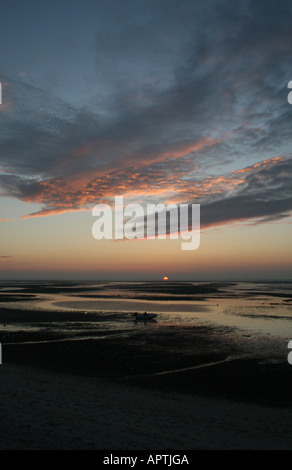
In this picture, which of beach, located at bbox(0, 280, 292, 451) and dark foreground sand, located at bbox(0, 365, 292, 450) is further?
beach, located at bbox(0, 280, 292, 451)

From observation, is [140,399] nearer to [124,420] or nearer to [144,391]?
[144,391]

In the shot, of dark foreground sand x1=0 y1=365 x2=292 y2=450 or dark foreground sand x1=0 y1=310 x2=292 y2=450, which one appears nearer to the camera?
dark foreground sand x1=0 y1=365 x2=292 y2=450

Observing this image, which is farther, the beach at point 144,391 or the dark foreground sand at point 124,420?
the beach at point 144,391

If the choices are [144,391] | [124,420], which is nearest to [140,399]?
[144,391]

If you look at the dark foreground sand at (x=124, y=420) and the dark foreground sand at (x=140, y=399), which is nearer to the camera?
the dark foreground sand at (x=124, y=420)
